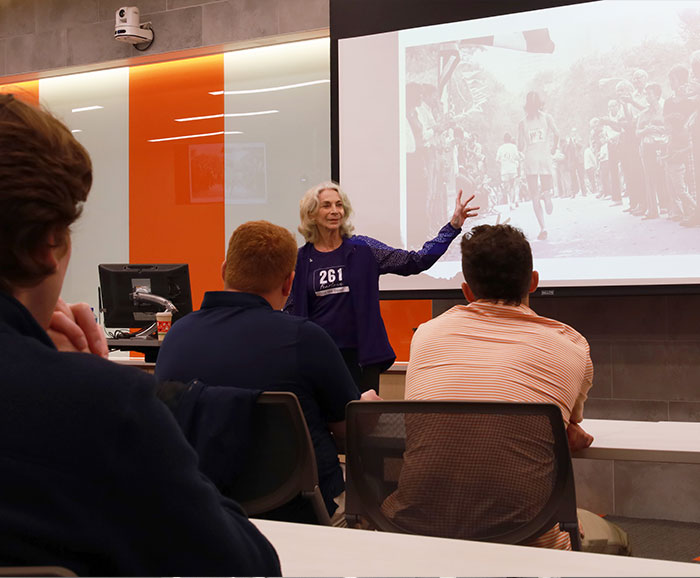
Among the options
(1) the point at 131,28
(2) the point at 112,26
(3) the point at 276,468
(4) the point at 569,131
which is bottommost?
(3) the point at 276,468

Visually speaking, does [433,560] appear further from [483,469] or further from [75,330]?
[483,469]

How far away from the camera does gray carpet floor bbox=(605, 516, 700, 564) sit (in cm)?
360

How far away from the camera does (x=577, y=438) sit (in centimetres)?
188

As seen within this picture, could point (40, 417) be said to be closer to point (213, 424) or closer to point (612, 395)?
point (213, 424)

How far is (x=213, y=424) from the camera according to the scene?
172cm

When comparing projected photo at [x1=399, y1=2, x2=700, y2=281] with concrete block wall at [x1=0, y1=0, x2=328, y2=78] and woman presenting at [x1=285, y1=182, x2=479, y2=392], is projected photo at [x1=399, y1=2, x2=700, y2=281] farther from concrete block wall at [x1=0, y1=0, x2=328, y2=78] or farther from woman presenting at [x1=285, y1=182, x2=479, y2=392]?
concrete block wall at [x1=0, y1=0, x2=328, y2=78]

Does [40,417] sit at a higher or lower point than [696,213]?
lower

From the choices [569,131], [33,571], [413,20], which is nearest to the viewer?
[33,571]

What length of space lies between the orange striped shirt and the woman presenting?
2100mm

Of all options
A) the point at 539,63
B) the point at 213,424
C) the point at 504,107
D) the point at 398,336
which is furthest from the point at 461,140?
the point at 213,424

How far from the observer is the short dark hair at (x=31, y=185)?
743 millimetres

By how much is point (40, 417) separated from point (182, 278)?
3882 millimetres

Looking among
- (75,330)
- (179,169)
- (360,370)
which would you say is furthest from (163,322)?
(75,330)

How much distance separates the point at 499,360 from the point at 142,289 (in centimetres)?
307
